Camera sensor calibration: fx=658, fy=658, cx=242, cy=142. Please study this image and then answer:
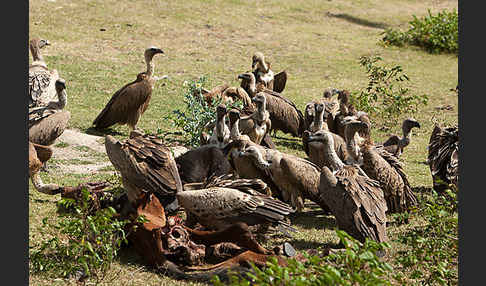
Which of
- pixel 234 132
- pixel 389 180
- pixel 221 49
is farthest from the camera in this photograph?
pixel 221 49

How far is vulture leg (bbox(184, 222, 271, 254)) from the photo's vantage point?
5320mm

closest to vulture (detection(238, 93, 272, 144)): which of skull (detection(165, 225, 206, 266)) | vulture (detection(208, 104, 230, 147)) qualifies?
→ vulture (detection(208, 104, 230, 147))

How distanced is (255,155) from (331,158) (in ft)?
2.76

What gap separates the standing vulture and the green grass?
3.25 m

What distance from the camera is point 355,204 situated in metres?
5.73

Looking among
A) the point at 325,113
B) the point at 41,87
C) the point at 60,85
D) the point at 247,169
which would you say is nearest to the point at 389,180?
the point at 247,169

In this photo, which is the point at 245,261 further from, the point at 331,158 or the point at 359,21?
the point at 359,21

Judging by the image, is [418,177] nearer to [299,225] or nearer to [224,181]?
[299,225]

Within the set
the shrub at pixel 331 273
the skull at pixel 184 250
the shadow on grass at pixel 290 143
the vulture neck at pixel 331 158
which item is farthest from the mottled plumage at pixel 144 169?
the shadow on grass at pixel 290 143

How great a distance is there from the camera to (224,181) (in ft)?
19.7

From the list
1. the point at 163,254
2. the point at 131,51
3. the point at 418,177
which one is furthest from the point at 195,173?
the point at 131,51

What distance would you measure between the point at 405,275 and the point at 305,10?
15283mm

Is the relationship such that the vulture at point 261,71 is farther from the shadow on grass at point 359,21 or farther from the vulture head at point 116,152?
the shadow on grass at point 359,21

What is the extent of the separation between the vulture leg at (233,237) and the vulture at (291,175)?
1.26 metres
